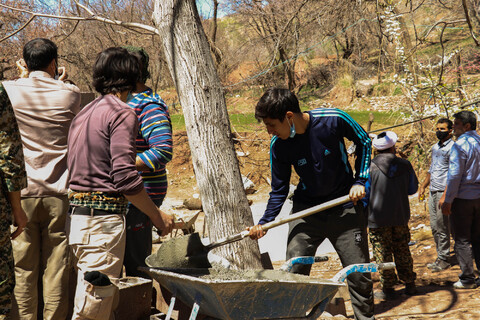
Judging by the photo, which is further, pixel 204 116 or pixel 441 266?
pixel 441 266

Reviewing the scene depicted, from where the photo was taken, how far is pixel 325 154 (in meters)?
3.58

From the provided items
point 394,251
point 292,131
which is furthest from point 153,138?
point 394,251

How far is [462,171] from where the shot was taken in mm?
5254

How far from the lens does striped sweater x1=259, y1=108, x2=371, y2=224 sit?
358cm

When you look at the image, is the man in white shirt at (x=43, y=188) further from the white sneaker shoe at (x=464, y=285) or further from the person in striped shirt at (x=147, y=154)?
the white sneaker shoe at (x=464, y=285)

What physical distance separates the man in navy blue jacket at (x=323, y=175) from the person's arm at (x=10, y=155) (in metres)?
1.56

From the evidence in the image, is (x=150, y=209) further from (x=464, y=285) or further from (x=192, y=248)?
(x=464, y=285)

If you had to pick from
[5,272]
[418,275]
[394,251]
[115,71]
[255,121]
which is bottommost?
[418,275]

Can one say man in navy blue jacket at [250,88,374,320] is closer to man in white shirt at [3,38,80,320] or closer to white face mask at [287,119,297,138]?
white face mask at [287,119,297,138]

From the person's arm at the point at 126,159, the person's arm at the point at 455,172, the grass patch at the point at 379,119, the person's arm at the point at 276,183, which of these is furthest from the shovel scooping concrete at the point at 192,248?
the grass patch at the point at 379,119

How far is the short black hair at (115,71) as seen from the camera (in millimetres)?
2904

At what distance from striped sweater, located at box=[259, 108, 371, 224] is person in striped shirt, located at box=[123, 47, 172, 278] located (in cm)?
83

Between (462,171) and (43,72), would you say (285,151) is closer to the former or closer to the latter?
(43,72)

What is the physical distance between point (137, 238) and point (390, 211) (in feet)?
9.70
